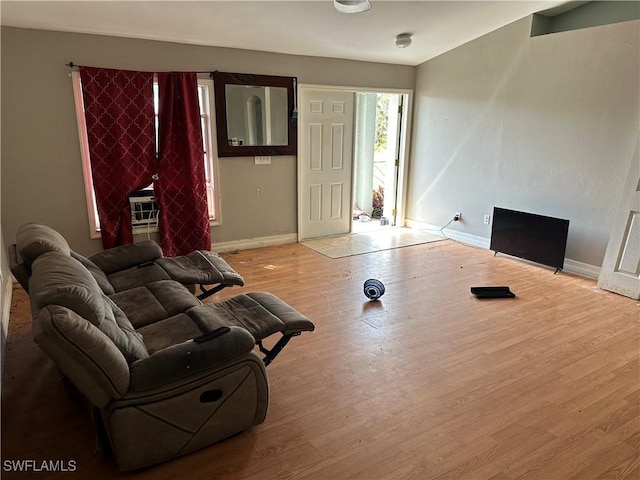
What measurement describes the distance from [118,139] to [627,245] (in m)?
4.76

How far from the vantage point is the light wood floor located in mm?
1865

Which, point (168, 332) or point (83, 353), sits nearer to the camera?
point (83, 353)

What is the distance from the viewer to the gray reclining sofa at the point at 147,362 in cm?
157

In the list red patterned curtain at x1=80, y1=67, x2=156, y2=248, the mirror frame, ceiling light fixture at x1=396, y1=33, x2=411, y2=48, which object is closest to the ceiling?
ceiling light fixture at x1=396, y1=33, x2=411, y2=48

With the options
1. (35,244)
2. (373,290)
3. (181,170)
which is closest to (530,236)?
(373,290)

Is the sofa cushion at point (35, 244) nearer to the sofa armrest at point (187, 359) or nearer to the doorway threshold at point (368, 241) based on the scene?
the sofa armrest at point (187, 359)

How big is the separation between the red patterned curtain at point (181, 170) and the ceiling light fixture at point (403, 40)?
2197 millimetres

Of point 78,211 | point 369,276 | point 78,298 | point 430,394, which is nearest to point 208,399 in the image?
point 78,298

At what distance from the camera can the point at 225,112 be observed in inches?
179

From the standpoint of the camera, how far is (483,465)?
1863 millimetres

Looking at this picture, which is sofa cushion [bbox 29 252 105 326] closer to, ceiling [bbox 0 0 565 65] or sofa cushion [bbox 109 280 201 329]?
sofa cushion [bbox 109 280 201 329]

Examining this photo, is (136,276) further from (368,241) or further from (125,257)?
(368,241)

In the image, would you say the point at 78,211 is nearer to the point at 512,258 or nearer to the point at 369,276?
the point at 369,276

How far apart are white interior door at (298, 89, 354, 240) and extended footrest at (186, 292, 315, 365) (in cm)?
306
